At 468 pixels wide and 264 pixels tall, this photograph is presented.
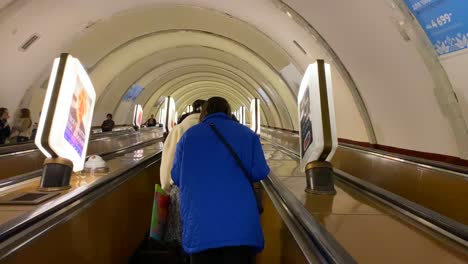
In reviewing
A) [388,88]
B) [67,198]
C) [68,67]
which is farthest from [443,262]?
[388,88]

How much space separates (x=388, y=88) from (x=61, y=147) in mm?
5214

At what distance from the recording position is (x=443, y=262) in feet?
6.17

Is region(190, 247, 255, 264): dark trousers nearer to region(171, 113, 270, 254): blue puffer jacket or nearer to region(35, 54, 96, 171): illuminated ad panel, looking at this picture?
region(171, 113, 270, 254): blue puffer jacket

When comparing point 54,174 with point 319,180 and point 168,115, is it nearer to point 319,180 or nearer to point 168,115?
point 319,180

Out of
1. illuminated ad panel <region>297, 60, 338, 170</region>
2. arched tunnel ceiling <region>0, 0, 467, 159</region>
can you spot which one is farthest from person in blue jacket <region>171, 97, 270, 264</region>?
arched tunnel ceiling <region>0, 0, 467, 159</region>

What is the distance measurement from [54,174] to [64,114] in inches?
19.1

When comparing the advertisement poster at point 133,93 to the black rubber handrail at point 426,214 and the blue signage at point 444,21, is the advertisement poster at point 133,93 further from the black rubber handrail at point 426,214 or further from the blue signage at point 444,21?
the black rubber handrail at point 426,214

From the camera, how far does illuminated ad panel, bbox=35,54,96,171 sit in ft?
9.86

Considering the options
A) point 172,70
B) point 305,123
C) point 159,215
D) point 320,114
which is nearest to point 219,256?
point 159,215

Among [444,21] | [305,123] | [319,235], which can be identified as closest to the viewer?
[319,235]

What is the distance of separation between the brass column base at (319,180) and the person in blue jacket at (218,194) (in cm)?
82

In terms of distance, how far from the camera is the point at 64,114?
3096 mm

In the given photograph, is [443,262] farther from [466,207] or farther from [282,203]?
[466,207]

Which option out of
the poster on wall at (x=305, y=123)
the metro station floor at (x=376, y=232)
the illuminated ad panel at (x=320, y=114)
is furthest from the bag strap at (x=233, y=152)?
the poster on wall at (x=305, y=123)
